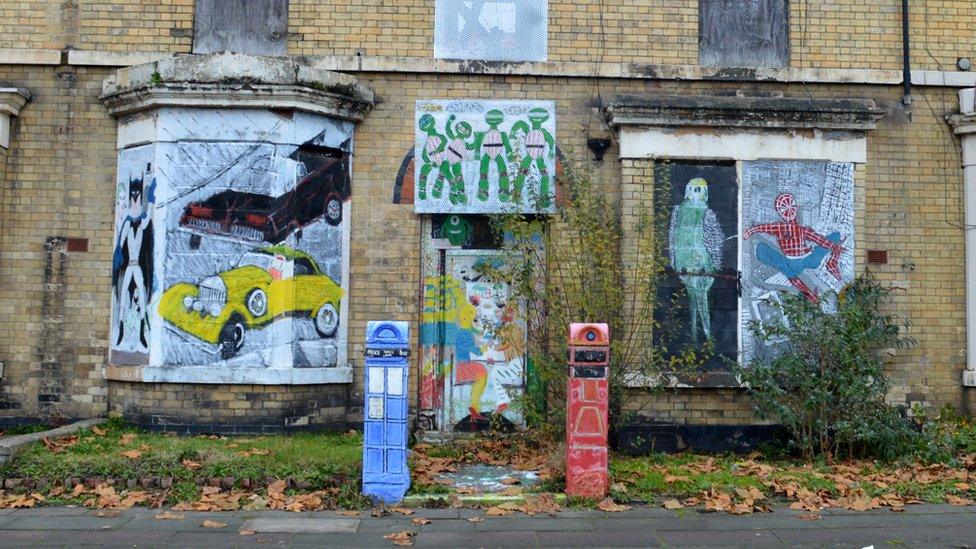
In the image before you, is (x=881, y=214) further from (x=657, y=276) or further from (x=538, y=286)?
(x=538, y=286)

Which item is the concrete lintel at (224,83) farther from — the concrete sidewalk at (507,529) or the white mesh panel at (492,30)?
the concrete sidewalk at (507,529)

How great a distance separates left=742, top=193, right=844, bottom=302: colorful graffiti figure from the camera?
32.2 ft

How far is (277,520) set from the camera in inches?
271

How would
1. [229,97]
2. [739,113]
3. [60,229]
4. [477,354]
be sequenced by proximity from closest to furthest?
[229,97] → [739,113] → [60,229] → [477,354]

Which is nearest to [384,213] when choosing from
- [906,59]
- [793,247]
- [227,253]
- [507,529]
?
[227,253]

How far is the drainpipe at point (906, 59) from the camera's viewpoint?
405 inches

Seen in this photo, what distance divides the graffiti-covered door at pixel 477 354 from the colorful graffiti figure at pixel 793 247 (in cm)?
289

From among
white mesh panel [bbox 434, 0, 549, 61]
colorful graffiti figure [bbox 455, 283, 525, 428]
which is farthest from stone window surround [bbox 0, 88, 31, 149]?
colorful graffiti figure [bbox 455, 283, 525, 428]

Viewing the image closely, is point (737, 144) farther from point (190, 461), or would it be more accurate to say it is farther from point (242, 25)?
point (190, 461)

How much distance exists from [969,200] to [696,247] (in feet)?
11.1

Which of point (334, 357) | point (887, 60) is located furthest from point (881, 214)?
point (334, 357)

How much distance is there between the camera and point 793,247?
9836 millimetres

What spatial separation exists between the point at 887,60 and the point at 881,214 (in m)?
1.85

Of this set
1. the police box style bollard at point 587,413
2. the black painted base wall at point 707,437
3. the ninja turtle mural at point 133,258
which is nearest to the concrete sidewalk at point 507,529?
the police box style bollard at point 587,413
